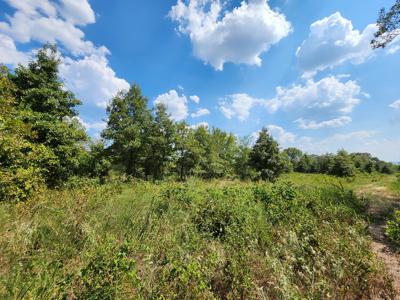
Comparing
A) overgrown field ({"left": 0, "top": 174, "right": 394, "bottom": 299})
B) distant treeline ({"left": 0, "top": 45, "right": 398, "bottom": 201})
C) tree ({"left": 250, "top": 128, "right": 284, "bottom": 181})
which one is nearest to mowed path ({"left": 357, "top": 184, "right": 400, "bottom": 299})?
overgrown field ({"left": 0, "top": 174, "right": 394, "bottom": 299})

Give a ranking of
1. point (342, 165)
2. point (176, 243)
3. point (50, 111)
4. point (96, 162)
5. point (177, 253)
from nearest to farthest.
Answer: point (177, 253) → point (176, 243) → point (50, 111) → point (96, 162) → point (342, 165)

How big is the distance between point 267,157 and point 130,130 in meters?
16.9

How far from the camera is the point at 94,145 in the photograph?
21047 millimetres

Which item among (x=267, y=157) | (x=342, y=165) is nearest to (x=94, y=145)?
(x=267, y=157)

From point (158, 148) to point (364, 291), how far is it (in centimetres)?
2313

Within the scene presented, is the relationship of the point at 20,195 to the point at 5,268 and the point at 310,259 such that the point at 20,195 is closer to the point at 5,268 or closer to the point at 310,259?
the point at 5,268

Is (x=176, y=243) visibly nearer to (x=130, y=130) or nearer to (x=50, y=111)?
(x=50, y=111)

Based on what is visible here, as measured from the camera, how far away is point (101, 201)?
4.78 meters

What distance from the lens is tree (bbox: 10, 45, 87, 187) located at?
13.8m

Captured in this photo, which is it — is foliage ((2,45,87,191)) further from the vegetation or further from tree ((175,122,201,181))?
tree ((175,122,201,181))

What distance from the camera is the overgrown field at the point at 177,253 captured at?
6.88 ft

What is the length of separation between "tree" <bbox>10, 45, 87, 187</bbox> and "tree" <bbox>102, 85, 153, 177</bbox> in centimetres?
520

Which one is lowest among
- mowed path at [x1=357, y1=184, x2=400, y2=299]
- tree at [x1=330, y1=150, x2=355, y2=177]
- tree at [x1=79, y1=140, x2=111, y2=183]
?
mowed path at [x1=357, y1=184, x2=400, y2=299]

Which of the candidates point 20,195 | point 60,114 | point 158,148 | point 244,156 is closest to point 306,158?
point 244,156
